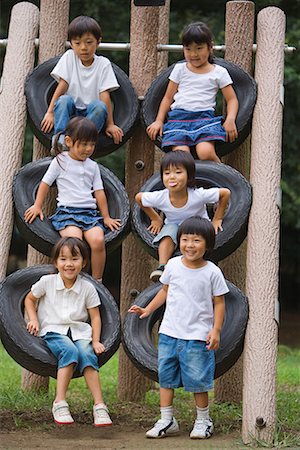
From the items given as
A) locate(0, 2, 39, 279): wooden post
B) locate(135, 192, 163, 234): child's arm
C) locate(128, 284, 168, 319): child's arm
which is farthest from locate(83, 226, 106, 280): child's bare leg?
locate(0, 2, 39, 279): wooden post

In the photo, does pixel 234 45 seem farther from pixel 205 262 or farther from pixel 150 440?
pixel 150 440

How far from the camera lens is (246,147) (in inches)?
310

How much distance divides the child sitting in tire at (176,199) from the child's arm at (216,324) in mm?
569

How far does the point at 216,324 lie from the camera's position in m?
6.28

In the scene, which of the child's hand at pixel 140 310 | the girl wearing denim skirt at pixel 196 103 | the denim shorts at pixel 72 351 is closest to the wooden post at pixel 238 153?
the girl wearing denim skirt at pixel 196 103

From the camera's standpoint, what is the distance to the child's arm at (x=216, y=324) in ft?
20.5

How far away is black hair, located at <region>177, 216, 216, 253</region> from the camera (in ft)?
20.8

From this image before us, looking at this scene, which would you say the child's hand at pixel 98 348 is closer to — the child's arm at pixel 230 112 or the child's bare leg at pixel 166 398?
the child's bare leg at pixel 166 398

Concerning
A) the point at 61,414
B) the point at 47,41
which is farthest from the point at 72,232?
the point at 47,41

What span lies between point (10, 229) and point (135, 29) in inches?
73.1

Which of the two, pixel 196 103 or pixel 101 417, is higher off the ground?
pixel 196 103

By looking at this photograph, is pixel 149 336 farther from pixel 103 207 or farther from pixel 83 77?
pixel 83 77

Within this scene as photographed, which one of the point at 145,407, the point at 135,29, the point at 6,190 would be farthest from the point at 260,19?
the point at 145,407

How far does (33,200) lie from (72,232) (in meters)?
0.43
